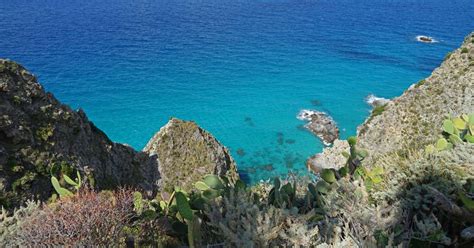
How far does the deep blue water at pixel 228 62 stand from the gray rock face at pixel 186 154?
15.1ft

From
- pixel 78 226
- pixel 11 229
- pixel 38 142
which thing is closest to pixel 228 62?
pixel 38 142

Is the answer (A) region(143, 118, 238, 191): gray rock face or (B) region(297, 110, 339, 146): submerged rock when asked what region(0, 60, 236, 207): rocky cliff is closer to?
(A) region(143, 118, 238, 191): gray rock face

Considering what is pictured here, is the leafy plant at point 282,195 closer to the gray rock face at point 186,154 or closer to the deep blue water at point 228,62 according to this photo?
the gray rock face at point 186,154

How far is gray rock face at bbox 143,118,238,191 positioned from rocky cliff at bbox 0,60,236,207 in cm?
188

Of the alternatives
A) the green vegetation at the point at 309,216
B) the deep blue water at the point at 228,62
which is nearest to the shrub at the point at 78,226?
the green vegetation at the point at 309,216

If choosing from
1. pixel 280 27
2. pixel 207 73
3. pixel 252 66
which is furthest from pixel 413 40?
pixel 207 73

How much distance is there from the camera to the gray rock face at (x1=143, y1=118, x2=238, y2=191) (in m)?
25.8

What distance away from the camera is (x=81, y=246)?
4.40 meters

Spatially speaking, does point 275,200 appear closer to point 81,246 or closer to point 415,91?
point 81,246

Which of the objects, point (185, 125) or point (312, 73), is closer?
point (185, 125)

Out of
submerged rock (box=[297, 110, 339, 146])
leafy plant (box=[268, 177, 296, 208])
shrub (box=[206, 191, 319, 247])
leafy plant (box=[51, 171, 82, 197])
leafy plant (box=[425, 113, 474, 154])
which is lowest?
shrub (box=[206, 191, 319, 247])

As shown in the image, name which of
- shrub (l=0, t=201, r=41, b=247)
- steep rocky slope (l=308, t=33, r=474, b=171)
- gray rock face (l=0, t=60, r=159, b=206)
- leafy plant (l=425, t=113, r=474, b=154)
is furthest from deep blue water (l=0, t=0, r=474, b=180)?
shrub (l=0, t=201, r=41, b=247)

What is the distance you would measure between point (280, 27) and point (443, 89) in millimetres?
61148

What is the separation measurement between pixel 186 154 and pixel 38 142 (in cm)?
1187
